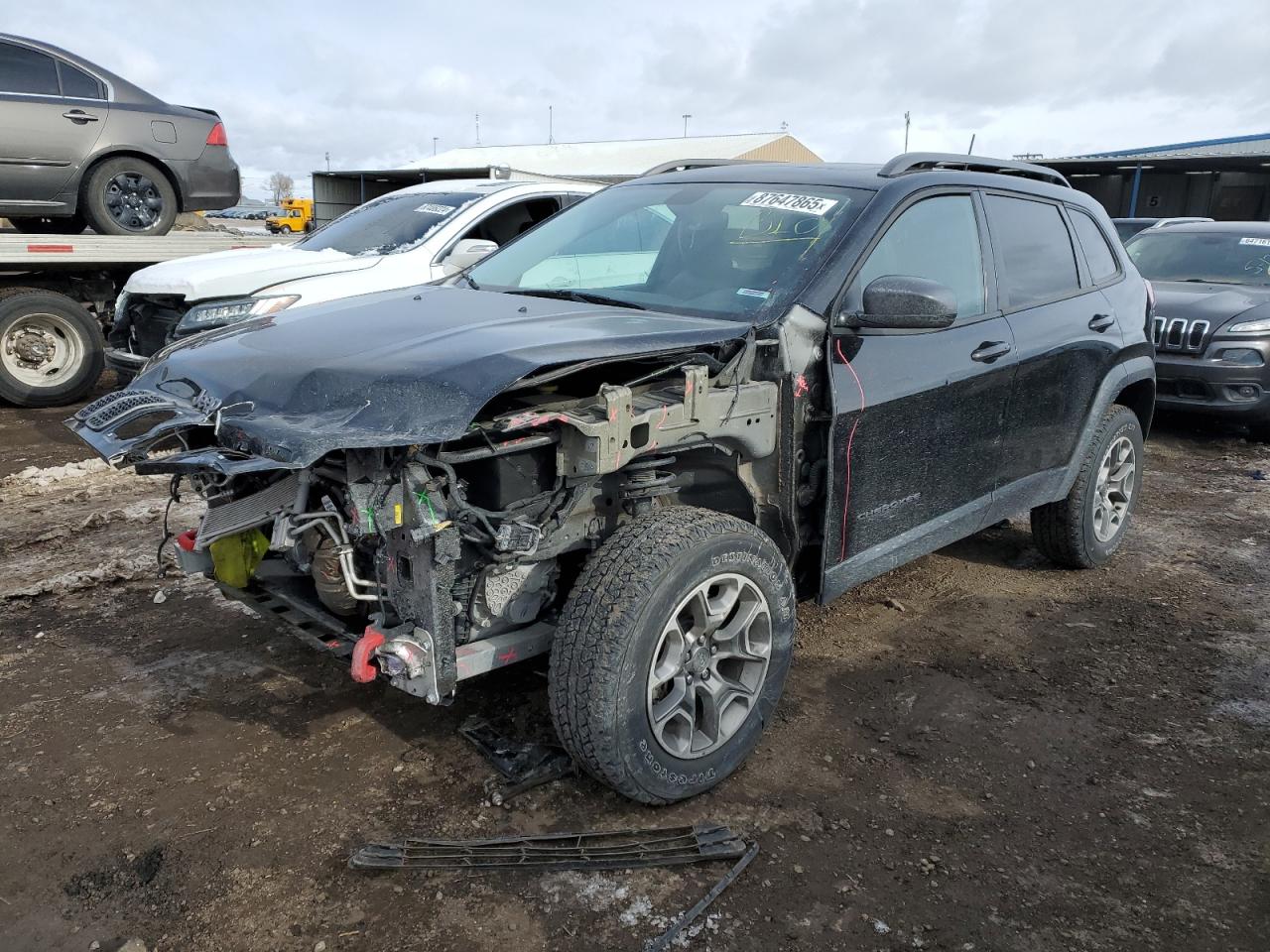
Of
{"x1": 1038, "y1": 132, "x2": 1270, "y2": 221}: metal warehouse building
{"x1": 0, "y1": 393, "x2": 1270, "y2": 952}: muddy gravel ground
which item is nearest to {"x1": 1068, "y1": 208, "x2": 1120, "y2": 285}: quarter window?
{"x1": 0, "y1": 393, "x2": 1270, "y2": 952}: muddy gravel ground

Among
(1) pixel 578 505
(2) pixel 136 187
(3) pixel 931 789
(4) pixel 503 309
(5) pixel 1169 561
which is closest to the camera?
(1) pixel 578 505

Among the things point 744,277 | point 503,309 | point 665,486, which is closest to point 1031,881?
point 665,486

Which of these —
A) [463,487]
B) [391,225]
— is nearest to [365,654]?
[463,487]

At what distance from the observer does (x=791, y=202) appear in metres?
3.55

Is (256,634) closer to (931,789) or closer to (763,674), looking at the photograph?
(763,674)

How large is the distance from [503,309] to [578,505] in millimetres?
832

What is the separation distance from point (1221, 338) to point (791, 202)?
5.65 m

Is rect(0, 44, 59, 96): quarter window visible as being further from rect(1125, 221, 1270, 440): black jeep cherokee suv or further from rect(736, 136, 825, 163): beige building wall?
rect(736, 136, 825, 163): beige building wall

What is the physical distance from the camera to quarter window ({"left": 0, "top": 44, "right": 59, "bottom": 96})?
775 cm

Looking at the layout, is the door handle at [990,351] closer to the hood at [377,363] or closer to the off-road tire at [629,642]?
the hood at [377,363]

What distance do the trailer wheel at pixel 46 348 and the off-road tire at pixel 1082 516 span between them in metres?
7.28

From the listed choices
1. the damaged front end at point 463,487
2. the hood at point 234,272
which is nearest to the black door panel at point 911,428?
the damaged front end at point 463,487

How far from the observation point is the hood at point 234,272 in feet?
21.2

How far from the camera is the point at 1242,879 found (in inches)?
102
